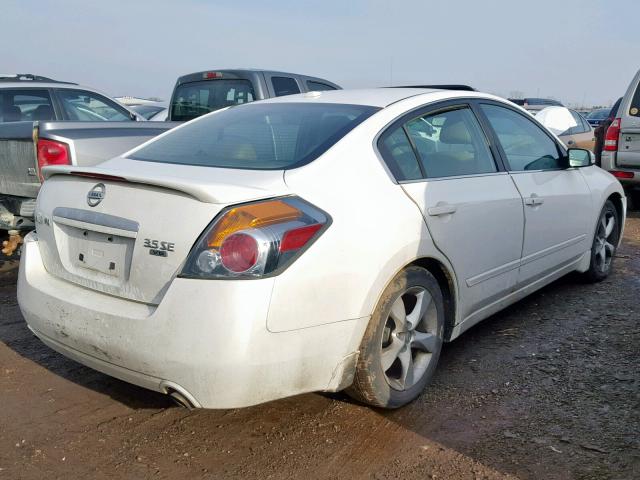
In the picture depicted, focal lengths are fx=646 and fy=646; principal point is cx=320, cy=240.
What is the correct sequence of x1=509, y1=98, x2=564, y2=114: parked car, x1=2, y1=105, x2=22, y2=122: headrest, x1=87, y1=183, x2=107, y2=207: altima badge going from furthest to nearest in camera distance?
1. x1=509, y1=98, x2=564, y2=114: parked car
2. x1=2, y1=105, x2=22, y2=122: headrest
3. x1=87, y1=183, x2=107, y2=207: altima badge

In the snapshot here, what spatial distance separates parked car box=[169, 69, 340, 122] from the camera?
7.29 meters

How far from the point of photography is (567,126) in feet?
36.4

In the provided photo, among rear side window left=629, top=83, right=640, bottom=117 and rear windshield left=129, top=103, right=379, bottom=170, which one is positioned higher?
rear windshield left=129, top=103, right=379, bottom=170

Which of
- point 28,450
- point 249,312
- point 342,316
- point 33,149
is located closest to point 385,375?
point 342,316

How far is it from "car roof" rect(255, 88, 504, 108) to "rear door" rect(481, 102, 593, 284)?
39 cm

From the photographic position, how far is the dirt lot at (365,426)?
2.69 meters

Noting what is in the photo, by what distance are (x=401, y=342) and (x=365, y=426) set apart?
432 millimetres

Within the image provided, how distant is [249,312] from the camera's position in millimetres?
2416

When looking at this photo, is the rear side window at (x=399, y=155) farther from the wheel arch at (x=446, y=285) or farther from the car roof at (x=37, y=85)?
the car roof at (x=37, y=85)

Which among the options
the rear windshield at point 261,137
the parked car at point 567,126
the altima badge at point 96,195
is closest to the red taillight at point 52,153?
the rear windshield at point 261,137

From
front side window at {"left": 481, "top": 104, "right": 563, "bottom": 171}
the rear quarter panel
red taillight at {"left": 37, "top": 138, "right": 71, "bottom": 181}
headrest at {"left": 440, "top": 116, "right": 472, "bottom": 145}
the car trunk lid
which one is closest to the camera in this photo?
the car trunk lid

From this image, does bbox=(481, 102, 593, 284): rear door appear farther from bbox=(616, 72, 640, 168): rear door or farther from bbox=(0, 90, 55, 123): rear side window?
bbox=(0, 90, 55, 123): rear side window

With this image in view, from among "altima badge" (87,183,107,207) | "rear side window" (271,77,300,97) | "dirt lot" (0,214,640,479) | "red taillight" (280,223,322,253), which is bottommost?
"dirt lot" (0,214,640,479)

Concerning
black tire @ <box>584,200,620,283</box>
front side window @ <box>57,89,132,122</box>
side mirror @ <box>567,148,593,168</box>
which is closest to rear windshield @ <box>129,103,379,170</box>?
side mirror @ <box>567,148,593,168</box>
